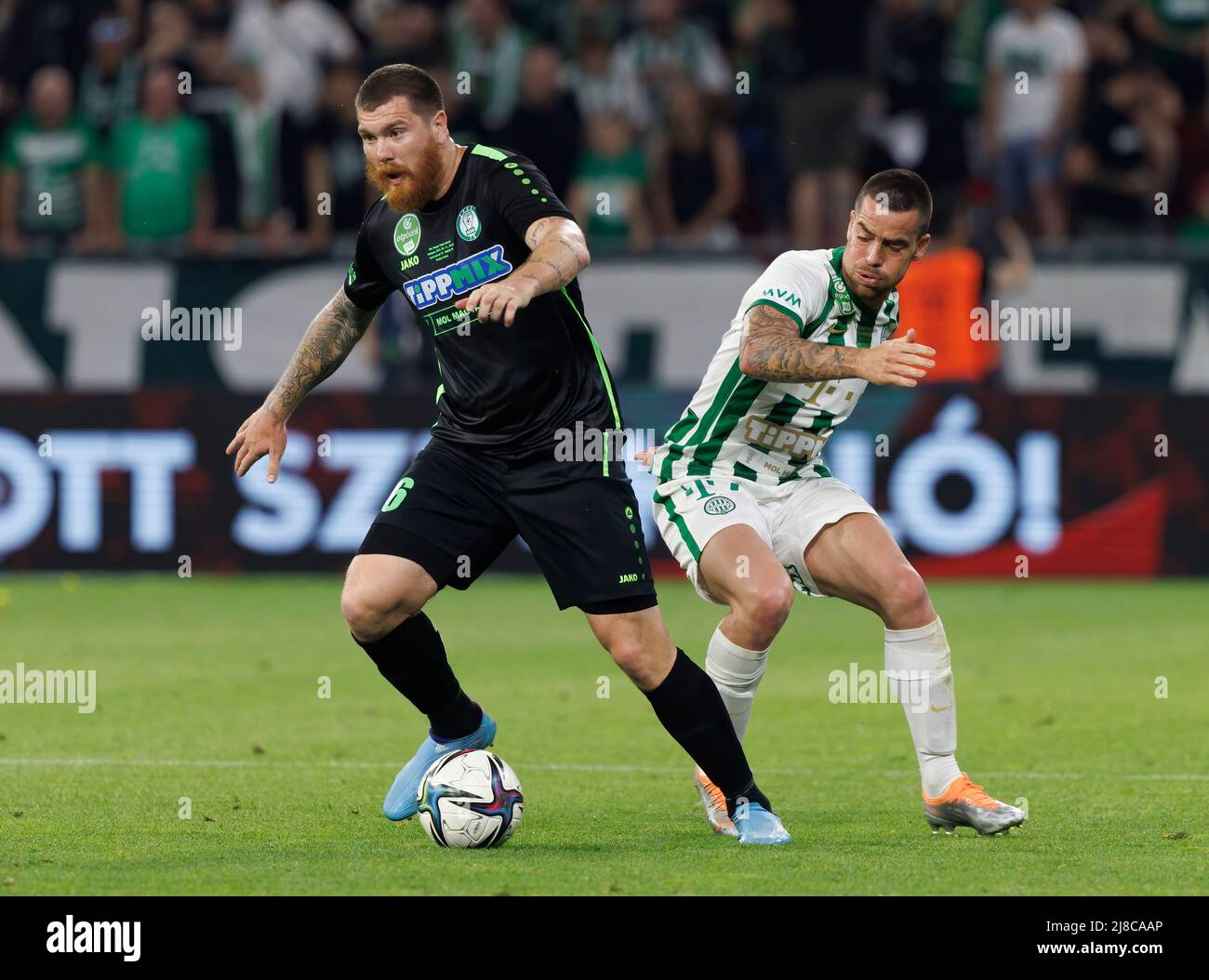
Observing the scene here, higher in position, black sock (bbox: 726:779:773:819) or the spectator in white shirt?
the spectator in white shirt

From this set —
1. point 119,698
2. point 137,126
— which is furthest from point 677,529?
point 137,126

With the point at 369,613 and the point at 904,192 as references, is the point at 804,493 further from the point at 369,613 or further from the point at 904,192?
the point at 369,613

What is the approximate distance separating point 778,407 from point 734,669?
36.9 inches

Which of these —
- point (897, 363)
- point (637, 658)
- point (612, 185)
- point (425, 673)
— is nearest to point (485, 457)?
point (425, 673)

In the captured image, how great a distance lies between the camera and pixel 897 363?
6145 millimetres

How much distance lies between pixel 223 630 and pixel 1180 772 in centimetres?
637

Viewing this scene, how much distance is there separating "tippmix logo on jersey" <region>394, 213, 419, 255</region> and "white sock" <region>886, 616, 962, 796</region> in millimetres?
2057

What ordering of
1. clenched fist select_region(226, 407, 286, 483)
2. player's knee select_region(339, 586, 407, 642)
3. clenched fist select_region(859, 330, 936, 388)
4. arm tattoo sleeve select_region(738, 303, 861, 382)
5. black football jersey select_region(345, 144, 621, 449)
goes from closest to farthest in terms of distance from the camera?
clenched fist select_region(859, 330, 936, 388) < arm tattoo sleeve select_region(738, 303, 861, 382) < player's knee select_region(339, 586, 407, 642) < black football jersey select_region(345, 144, 621, 449) < clenched fist select_region(226, 407, 286, 483)

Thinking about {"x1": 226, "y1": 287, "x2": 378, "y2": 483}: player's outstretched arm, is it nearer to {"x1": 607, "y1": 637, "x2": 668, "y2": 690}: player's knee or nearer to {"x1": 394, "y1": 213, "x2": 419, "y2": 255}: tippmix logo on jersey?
{"x1": 394, "y1": 213, "x2": 419, "y2": 255}: tippmix logo on jersey

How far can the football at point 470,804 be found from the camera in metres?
6.40

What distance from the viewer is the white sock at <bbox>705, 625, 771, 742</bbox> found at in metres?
7.07
